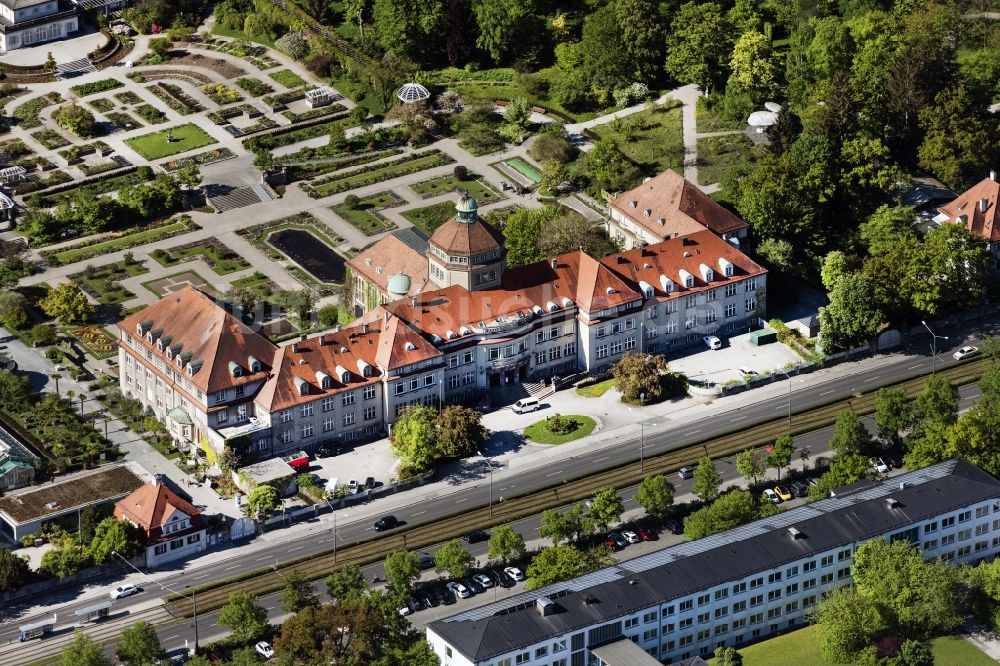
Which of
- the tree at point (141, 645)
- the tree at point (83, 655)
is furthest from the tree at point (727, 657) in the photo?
the tree at point (83, 655)

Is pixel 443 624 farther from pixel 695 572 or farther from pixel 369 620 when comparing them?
pixel 695 572

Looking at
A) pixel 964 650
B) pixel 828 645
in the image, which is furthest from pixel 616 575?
pixel 964 650

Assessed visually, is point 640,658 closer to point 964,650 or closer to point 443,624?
point 443,624

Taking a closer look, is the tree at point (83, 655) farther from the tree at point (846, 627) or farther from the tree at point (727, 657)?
the tree at point (846, 627)

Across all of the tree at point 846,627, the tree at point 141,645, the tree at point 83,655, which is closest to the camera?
the tree at point 83,655
